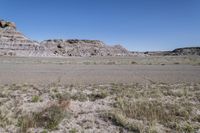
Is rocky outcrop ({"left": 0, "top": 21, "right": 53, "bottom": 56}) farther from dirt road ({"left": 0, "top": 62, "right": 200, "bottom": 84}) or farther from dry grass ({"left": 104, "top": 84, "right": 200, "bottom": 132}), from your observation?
dry grass ({"left": 104, "top": 84, "right": 200, "bottom": 132})

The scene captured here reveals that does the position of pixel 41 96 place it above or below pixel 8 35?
below

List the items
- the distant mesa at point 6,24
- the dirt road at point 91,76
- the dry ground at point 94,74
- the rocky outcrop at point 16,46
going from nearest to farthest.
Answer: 1. the dirt road at point 91,76
2. the dry ground at point 94,74
3. the rocky outcrop at point 16,46
4. the distant mesa at point 6,24

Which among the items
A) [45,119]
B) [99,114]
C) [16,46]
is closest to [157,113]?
[99,114]

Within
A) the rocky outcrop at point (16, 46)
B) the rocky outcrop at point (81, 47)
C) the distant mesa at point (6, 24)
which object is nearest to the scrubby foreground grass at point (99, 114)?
the rocky outcrop at point (16, 46)

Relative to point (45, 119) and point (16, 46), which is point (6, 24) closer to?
point (16, 46)

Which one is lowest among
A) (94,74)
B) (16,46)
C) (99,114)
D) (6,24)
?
(94,74)

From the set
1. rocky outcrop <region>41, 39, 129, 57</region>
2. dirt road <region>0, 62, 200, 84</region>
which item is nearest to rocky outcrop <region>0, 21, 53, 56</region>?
rocky outcrop <region>41, 39, 129, 57</region>

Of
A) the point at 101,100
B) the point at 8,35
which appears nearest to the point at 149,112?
the point at 101,100

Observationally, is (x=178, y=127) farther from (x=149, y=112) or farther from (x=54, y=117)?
(x=54, y=117)

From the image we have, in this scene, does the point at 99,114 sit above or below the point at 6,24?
below

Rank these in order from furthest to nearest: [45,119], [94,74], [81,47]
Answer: [81,47] < [94,74] < [45,119]

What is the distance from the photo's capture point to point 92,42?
6796 inches

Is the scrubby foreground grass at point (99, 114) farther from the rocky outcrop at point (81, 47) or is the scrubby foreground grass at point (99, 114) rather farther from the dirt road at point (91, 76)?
the rocky outcrop at point (81, 47)

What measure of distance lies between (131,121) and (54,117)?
242 centimetres
